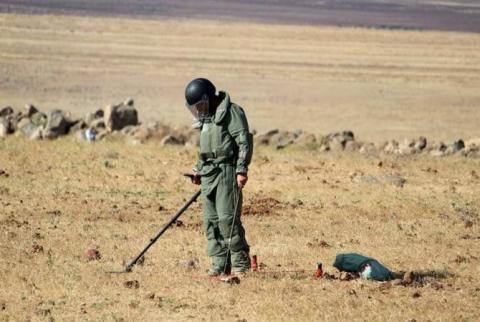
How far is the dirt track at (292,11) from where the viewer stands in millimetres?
65500

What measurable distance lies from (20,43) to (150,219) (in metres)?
29.2

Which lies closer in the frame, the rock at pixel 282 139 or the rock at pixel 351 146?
the rock at pixel 351 146

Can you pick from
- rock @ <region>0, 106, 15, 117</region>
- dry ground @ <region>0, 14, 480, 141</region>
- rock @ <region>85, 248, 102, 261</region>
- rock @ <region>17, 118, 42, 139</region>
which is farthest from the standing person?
dry ground @ <region>0, 14, 480, 141</region>

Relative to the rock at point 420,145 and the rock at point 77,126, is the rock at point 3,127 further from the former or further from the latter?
the rock at point 420,145

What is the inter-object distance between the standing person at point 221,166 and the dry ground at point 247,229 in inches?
13.7

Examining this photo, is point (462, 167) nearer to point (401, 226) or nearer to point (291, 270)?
point (401, 226)

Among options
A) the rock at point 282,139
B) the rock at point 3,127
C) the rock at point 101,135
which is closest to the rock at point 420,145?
the rock at point 282,139

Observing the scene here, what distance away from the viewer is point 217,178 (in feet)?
40.8

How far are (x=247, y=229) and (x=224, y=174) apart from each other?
149 inches

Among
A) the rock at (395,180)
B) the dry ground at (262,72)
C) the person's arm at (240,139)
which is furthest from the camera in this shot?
the dry ground at (262,72)

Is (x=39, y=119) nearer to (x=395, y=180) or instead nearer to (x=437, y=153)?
(x=437, y=153)

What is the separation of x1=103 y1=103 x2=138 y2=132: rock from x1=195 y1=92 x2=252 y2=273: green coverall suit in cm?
1197

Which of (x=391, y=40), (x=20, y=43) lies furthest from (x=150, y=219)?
(x=391, y=40)

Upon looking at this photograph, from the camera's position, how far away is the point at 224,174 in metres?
12.4
